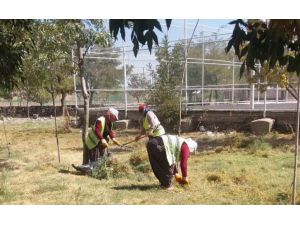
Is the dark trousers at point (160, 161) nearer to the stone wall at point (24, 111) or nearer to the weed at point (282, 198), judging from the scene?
the weed at point (282, 198)

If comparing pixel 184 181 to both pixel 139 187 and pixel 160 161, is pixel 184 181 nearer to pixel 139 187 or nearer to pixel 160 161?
pixel 160 161

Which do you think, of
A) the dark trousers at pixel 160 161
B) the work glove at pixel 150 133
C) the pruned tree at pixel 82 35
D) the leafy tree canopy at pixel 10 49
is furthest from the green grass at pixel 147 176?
the leafy tree canopy at pixel 10 49

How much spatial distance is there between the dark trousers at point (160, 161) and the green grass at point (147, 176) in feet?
0.42

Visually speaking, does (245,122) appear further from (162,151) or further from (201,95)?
(162,151)

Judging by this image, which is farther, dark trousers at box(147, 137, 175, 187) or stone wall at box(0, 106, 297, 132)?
stone wall at box(0, 106, 297, 132)

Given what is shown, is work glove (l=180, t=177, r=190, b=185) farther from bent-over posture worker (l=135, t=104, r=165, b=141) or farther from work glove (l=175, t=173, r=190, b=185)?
bent-over posture worker (l=135, t=104, r=165, b=141)

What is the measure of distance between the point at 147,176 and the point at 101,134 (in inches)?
31.0

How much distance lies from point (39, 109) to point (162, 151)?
→ 6.57 metres

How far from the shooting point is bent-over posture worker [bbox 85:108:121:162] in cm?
554

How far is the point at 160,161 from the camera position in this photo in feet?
15.1

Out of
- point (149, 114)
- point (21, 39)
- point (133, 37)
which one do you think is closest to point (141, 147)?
point (149, 114)

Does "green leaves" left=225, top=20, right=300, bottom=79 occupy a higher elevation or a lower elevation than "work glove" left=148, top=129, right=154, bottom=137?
higher

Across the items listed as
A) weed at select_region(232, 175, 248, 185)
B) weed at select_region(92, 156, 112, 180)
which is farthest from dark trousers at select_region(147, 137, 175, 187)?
weed at select_region(92, 156, 112, 180)

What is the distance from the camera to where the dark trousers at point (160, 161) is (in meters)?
4.54
